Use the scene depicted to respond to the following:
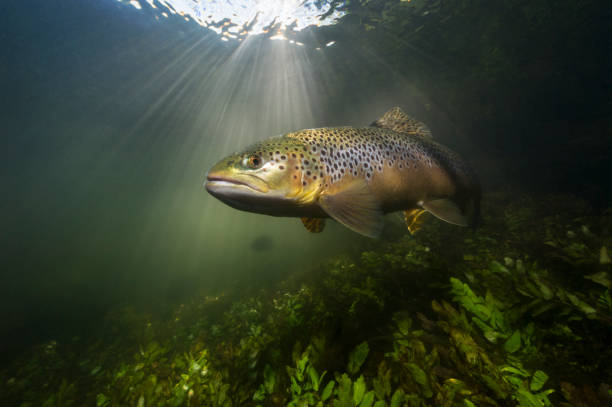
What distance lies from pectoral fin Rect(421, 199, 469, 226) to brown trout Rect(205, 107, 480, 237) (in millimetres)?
12

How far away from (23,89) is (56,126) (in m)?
4.27

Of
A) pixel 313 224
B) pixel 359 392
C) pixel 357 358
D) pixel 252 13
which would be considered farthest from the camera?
pixel 252 13

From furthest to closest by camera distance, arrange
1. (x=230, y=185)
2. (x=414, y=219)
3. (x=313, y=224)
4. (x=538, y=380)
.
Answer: (x=414, y=219) < (x=313, y=224) < (x=230, y=185) < (x=538, y=380)

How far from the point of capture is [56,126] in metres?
17.0

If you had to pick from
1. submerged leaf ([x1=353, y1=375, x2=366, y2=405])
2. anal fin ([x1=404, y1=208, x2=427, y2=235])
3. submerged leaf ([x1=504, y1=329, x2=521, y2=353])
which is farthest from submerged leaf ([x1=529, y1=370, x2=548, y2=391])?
anal fin ([x1=404, y1=208, x2=427, y2=235])

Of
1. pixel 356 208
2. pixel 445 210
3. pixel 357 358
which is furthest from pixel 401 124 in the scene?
pixel 357 358

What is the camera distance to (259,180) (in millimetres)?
1792

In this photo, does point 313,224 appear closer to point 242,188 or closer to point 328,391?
point 242,188

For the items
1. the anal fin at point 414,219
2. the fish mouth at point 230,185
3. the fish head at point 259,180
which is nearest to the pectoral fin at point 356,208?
the fish head at point 259,180

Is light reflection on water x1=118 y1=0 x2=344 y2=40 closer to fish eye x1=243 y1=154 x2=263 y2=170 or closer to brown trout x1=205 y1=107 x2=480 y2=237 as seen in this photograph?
brown trout x1=205 y1=107 x2=480 y2=237

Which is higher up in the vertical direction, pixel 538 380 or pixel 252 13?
pixel 252 13

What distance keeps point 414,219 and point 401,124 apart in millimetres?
1372

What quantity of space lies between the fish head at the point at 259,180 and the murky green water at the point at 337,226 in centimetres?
109

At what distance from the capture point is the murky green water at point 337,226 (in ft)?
3.81
